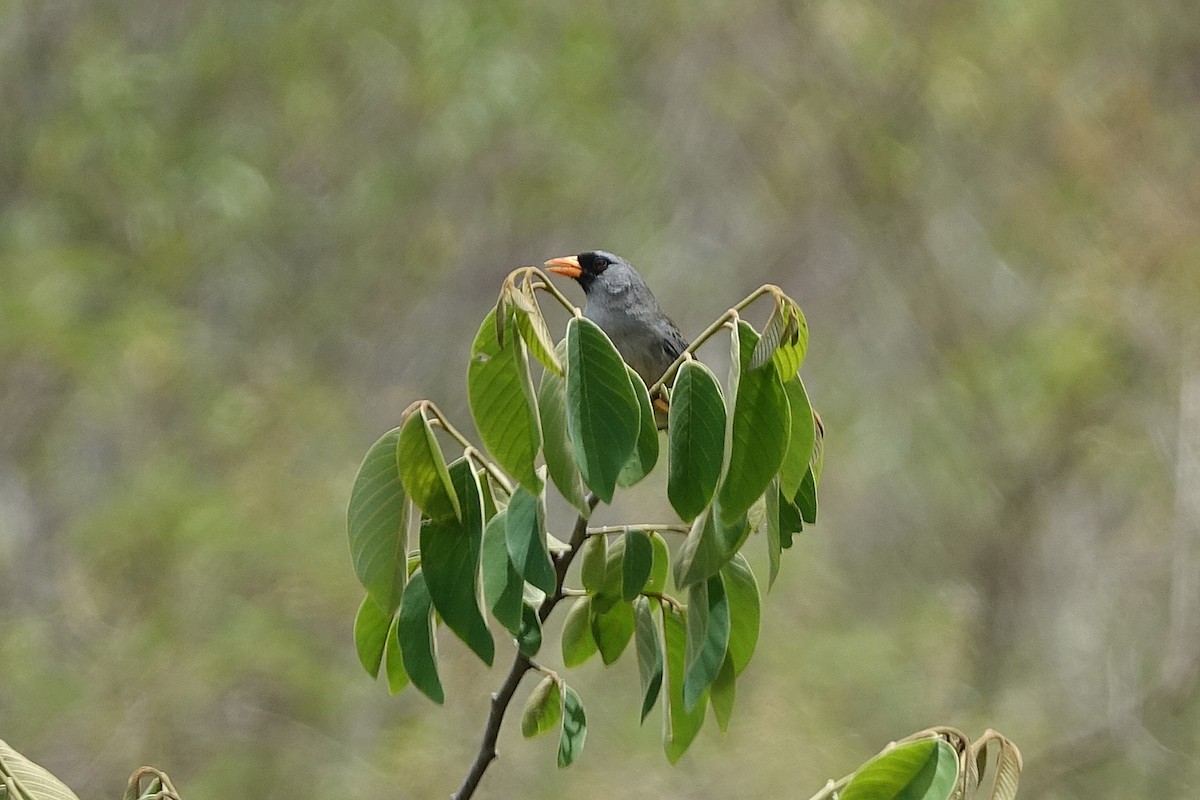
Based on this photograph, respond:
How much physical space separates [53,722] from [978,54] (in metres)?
7.63

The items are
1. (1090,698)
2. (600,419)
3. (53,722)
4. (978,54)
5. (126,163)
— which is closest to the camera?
(600,419)

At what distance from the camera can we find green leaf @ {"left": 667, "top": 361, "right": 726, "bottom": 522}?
67.2 inches

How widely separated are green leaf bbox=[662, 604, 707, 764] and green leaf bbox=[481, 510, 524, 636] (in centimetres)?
34

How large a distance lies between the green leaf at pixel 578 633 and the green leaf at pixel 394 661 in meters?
0.23

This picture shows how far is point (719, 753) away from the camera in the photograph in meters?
9.21

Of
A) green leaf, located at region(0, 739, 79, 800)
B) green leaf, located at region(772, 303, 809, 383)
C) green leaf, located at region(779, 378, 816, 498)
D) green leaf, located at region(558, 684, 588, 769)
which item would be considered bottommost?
green leaf, located at region(0, 739, 79, 800)

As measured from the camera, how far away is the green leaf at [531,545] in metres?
1.69

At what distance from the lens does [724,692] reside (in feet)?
6.61

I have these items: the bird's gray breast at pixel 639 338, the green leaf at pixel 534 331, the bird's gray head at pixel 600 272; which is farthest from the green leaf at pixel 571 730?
the bird's gray head at pixel 600 272

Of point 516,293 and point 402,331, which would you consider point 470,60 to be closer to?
point 402,331

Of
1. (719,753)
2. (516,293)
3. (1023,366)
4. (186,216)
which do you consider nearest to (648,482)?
(719,753)

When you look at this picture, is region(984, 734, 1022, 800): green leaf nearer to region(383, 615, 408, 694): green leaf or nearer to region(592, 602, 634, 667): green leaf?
region(592, 602, 634, 667): green leaf

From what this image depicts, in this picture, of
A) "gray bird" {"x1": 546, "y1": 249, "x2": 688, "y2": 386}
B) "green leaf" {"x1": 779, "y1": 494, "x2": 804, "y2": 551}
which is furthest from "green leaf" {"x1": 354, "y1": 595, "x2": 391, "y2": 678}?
"gray bird" {"x1": 546, "y1": 249, "x2": 688, "y2": 386}

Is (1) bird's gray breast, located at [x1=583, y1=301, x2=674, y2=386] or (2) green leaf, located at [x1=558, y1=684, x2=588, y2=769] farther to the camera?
(1) bird's gray breast, located at [x1=583, y1=301, x2=674, y2=386]
